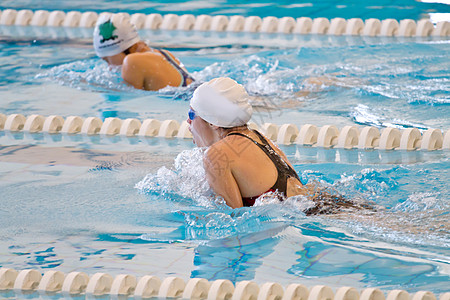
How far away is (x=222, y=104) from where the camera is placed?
10.3 feet

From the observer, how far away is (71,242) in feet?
10.3

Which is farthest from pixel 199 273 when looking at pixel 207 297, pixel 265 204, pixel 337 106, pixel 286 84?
pixel 286 84

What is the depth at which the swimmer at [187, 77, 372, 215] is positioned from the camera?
3059 mm

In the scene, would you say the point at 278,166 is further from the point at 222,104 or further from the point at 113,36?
the point at 113,36

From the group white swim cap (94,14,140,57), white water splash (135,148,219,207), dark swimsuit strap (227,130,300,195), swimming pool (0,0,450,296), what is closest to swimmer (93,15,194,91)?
white swim cap (94,14,140,57)

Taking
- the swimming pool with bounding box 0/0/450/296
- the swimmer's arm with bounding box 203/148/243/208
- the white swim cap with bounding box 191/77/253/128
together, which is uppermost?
the white swim cap with bounding box 191/77/253/128

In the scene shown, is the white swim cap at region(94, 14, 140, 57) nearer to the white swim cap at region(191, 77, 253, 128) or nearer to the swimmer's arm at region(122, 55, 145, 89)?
the swimmer's arm at region(122, 55, 145, 89)

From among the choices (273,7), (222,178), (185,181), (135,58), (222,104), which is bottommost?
(185,181)

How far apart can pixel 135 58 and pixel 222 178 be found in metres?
2.58

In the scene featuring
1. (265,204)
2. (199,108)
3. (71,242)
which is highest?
(199,108)

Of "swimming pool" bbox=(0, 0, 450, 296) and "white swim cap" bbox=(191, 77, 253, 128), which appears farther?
"white swim cap" bbox=(191, 77, 253, 128)

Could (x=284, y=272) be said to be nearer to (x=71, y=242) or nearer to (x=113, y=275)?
(x=113, y=275)

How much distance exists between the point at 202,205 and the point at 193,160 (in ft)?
1.19

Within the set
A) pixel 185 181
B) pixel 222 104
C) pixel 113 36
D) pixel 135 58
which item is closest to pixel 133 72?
pixel 135 58
